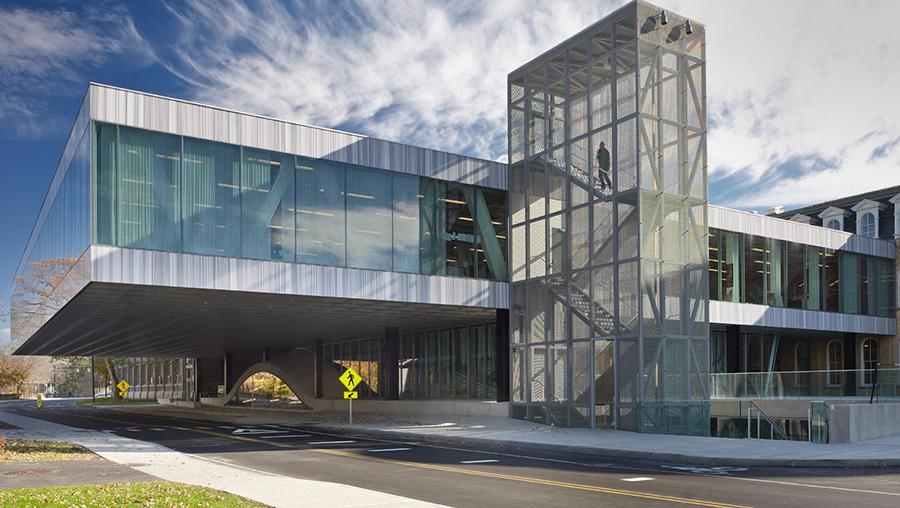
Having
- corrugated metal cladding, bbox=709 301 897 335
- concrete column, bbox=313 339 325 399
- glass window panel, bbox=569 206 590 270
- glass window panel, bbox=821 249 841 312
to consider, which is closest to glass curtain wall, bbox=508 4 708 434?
glass window panel, bbox=569 206 590 270

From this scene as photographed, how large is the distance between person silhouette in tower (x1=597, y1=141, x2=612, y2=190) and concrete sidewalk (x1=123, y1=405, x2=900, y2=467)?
27.3 feet

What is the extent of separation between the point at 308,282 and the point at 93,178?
24.8 feet

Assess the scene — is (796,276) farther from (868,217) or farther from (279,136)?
(279,136)

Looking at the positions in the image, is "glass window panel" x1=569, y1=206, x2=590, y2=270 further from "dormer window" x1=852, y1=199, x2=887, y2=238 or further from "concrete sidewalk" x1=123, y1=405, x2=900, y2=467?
"dormer window" x1=852, y1=199, x2=887, y2=238

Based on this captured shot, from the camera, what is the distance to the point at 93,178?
25.0 meters

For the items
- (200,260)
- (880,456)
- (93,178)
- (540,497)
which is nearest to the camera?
(540,497)

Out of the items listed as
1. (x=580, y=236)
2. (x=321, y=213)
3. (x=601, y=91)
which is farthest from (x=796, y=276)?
(x=321, y=213)

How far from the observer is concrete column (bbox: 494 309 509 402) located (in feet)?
114

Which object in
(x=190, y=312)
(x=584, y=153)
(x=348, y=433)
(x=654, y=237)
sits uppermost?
(x=584, y=153)

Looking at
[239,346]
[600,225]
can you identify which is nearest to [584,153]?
[600,225]

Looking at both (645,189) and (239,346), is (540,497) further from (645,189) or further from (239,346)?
(239,346)

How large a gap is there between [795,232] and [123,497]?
1481 inches

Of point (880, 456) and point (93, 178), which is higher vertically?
point (93, 178)

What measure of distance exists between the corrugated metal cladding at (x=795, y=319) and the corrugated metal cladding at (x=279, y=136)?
1209cm
